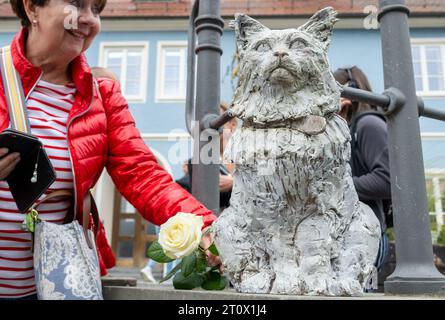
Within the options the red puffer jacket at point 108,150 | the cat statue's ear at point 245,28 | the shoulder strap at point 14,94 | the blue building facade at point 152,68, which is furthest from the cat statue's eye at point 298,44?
the blue building facade at point 152,68

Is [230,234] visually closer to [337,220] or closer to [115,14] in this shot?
[337,220]

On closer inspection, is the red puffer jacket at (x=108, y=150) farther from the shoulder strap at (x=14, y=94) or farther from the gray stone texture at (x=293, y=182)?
the gray stone texture at (x=293, y=182)

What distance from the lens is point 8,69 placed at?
4.61 feet

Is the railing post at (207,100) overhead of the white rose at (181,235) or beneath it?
overhead

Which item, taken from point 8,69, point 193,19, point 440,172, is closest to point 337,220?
point 8,69

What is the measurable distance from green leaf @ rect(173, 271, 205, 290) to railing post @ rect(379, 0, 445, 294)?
0.56m

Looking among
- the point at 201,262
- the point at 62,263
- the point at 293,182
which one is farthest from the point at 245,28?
the point at 62,263

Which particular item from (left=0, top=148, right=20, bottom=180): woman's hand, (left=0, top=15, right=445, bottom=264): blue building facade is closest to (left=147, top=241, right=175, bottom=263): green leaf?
(left=0, top=148, right=20, bottom=180): woman's hand

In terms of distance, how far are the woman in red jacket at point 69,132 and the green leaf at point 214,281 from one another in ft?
0.58

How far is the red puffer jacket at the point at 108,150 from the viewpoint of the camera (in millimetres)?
1414

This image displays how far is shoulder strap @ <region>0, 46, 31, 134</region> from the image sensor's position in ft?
4.33
